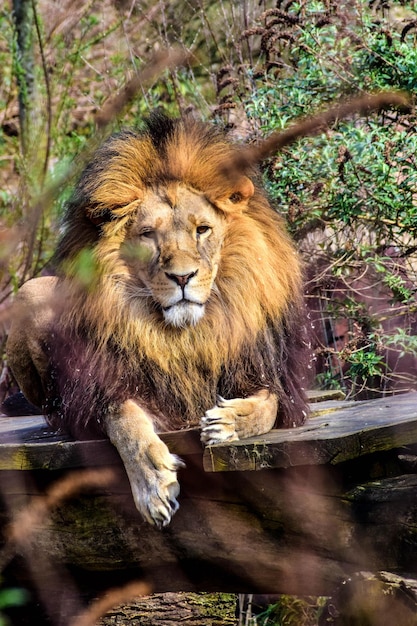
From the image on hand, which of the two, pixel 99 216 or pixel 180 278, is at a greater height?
pixel 99 216

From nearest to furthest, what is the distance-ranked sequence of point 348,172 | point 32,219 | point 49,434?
point 32,219, point 49,434, point 348,172

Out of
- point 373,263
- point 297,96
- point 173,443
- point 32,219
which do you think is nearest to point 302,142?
point 297,96

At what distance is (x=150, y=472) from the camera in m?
2.76

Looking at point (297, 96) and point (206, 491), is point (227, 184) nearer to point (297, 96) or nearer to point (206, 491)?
point (206, 491)

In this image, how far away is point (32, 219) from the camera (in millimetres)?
923

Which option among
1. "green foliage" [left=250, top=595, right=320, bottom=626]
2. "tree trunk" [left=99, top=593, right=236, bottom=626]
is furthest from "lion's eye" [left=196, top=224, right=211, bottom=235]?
"green foliage" [left=250, top=595, right=320, bottom=626]

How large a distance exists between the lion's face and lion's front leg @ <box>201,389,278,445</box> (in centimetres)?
32

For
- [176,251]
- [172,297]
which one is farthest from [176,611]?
[176,251]

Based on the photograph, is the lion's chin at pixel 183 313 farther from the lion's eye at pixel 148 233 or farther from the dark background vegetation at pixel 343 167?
the dark background vegetation at pixel 343 167

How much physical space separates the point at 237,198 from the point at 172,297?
0.47 metres

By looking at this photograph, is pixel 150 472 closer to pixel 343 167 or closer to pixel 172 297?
pixel 172 297

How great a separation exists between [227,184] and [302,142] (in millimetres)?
1814

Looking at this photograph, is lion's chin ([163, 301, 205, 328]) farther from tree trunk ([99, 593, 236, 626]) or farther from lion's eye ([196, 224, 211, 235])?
tree trunk ([99, 593, 236, 626])

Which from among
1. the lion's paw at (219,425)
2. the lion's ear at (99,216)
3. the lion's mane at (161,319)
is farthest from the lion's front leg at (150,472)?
the lion's ear at (99,216)
